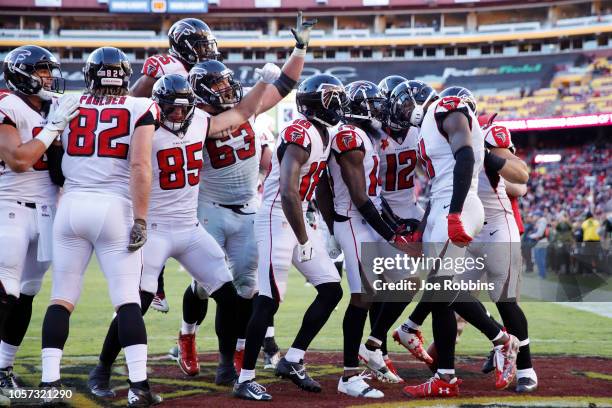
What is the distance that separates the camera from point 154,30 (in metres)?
43.8

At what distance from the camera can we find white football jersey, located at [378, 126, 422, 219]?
598cm

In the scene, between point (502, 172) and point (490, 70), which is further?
point (490, 70)

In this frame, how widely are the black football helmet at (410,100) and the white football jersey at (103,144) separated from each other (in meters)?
1.85

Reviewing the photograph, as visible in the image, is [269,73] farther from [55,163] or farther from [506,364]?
[506,364]

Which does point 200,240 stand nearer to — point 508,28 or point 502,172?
point 502,172

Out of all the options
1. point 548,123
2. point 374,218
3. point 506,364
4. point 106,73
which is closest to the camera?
point 106,73

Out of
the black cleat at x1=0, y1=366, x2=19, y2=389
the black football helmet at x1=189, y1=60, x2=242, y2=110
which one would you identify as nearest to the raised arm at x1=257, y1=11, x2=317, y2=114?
the black football helmet at x1=189, y1=60, x2=242, y2=110

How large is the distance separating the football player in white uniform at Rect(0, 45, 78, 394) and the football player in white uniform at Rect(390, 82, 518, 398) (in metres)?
2.34

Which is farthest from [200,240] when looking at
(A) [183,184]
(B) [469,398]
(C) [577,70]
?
(C) [577,70]

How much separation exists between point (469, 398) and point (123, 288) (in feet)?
7.42

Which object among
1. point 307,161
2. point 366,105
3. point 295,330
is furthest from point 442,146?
point 295,330

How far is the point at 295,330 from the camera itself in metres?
8.58

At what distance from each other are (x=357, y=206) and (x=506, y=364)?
4.73ft

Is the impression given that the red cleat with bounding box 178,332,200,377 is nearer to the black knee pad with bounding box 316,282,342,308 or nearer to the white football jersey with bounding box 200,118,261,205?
the white football jersey with bounding box 200,118,261,205
